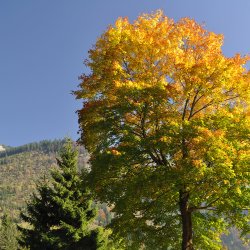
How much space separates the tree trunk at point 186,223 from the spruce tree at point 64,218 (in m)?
12.4

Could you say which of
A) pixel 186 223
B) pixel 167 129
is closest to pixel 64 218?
pixel 186 223

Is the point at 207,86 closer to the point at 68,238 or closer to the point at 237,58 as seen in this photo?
the point at 237,58

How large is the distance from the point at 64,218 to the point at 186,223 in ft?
48.0

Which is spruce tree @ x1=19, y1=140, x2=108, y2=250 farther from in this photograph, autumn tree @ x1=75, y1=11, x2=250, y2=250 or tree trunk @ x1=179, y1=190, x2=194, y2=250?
tree trunk @ x1=179, y1=190, x2=194, y2=250

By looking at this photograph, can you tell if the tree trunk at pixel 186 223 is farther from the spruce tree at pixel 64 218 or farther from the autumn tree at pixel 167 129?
the spruce tree at pixel 64 218

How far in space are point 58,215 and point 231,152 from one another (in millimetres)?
18584

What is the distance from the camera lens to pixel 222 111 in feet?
53.7

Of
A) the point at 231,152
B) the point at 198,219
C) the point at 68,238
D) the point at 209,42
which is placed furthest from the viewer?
the point at 68,238

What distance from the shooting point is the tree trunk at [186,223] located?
Result: 17297 mm

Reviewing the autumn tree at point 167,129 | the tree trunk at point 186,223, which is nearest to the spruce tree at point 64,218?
the autumn tree at point 167,129

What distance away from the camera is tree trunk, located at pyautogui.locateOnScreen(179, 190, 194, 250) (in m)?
17.3

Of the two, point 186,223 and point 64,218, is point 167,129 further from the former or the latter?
point 64,218

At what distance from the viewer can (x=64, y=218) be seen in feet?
96.5

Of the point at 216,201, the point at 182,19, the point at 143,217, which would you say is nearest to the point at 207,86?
the point at 182,19
